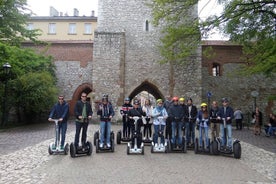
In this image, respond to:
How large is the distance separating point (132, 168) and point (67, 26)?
32.3m

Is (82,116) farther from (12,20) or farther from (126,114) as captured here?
(12,20)

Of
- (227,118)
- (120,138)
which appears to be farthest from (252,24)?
(120,138)

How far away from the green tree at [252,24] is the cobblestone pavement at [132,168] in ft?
13.7

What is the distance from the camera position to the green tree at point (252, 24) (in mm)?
10320

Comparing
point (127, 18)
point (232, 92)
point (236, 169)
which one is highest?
point (127, 18)

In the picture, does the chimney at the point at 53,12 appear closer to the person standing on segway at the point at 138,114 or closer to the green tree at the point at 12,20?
the green tree at the point at 12,20

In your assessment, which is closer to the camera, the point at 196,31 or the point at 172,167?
the point at 172,167

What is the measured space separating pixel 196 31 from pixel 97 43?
9.51 m

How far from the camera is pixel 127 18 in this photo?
20.2 meters

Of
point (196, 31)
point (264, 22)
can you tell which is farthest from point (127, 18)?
point (264, 22)

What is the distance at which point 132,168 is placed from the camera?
6.45 m

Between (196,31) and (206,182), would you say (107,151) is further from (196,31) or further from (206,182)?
(196,31)

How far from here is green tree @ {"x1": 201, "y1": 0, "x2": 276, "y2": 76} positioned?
33.9 ft

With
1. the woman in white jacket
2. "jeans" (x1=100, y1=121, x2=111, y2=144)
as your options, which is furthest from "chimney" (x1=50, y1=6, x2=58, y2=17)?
the woman in white jacket
